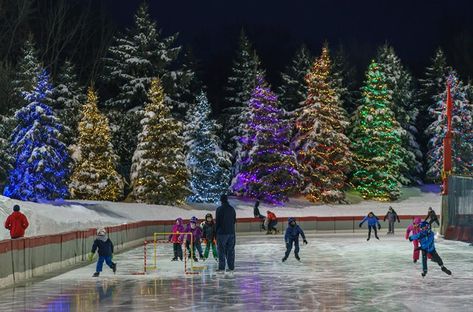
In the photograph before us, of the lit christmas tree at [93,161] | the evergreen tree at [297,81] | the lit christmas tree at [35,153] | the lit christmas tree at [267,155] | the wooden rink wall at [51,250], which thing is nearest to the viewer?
the wooden rink wall at [51,250]

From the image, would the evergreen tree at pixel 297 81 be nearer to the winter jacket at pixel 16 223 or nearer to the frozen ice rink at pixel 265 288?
the frozen ice rink at pixel 265 288

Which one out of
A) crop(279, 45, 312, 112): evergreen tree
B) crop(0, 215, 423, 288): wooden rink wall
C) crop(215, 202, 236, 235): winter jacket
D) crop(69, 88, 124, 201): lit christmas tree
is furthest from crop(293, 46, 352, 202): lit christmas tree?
crop(215, 202, 236, 235): winter jacket

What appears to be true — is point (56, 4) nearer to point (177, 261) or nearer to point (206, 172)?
point (206, 172)

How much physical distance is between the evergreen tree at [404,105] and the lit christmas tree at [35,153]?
3650 cm

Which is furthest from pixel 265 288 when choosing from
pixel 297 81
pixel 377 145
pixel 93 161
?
pixel 297 81

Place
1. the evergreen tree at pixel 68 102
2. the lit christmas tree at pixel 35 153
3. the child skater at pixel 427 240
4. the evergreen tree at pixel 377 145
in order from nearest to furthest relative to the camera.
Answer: the child skater at pixel 427 240 < the lit christmas tree at pixel 35 153 < the evergreen tree at pixel 68 102 < the evergreen tree at pixel 377 145

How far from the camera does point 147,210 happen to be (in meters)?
54.3

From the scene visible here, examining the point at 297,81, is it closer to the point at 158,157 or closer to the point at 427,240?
the point at 158,157

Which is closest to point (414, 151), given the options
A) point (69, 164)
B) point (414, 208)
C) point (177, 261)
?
point (414, 208)

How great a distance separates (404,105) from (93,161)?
121ft

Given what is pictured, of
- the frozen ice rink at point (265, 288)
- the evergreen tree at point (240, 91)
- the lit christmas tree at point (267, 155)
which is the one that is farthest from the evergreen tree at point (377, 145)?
the frozen ice rink at point (265, 288)

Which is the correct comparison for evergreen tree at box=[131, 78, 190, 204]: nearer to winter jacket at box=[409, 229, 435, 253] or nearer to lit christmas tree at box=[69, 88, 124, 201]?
lit christmas tree at box=[69, 88, 124, 201]

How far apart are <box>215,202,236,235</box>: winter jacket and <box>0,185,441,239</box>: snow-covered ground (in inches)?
658

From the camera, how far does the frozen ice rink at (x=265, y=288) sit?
14.5 meters
